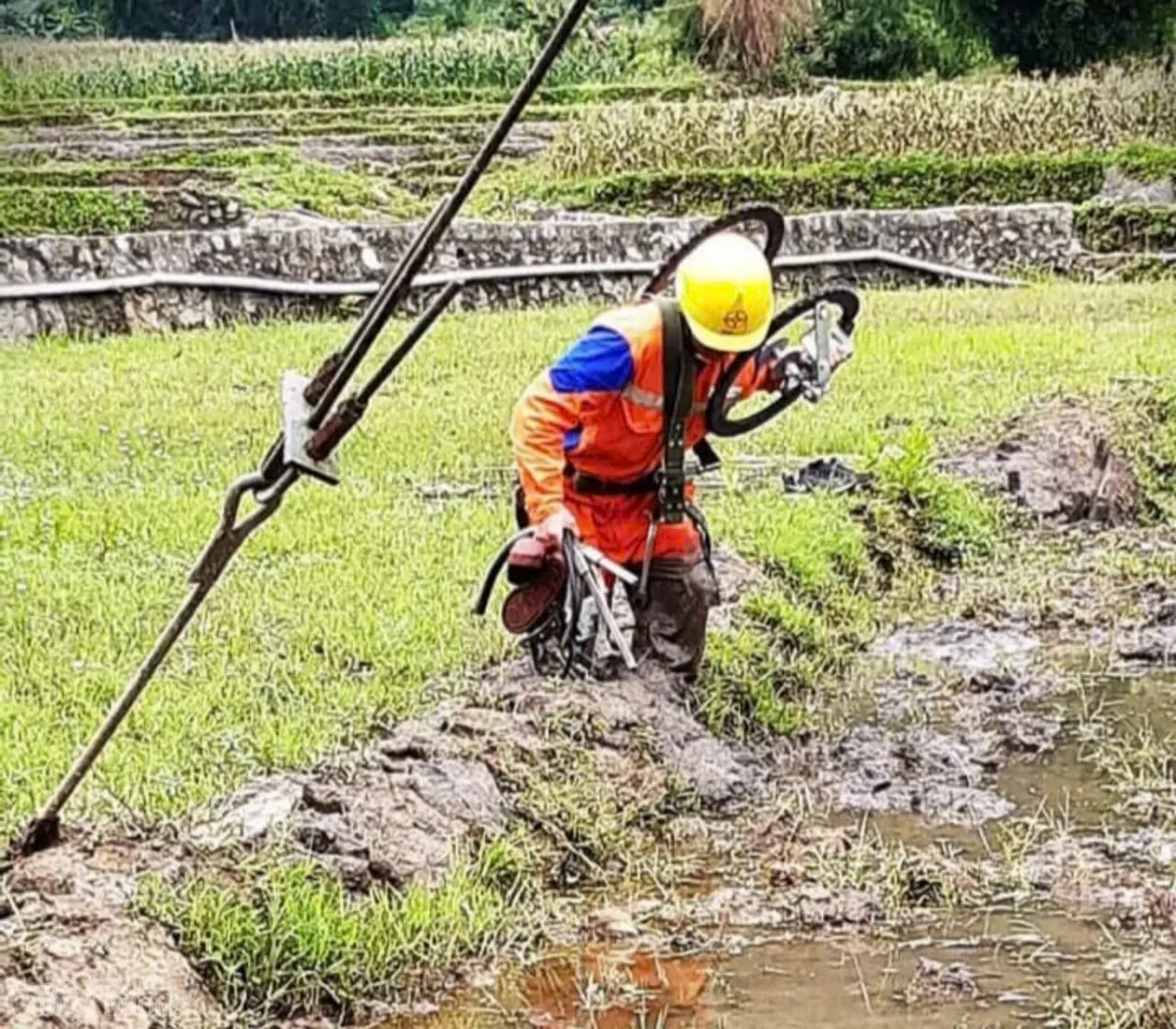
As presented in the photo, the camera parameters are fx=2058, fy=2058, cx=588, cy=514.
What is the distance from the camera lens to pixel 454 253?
1686 cm

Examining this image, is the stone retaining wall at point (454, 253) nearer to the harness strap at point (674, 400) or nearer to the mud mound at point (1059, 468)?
the mud mound at point (1059, 468)

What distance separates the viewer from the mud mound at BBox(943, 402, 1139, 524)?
952cm

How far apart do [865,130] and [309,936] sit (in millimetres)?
19802

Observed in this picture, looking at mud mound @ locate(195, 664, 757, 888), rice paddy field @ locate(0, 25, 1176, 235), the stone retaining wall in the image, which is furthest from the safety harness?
rice paddy field @ locate(0, 25, 1176, 235)

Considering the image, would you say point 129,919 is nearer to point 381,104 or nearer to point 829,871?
point 829,871

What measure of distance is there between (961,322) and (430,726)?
32.6ft

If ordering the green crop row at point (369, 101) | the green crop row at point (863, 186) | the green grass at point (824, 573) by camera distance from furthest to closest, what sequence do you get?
the green crop row at point (369, 101) < the green crop row at point (863, 186) < the green grass at point (824, 573)

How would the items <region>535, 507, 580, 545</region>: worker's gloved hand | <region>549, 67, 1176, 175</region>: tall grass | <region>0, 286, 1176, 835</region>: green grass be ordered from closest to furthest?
<region>0, 286, 1176, 835</region>: green grass < <region>535, 507, 580, 545</region>: worker's gloved hand < <region>549, 67, 1176, 175</region>: tall grass

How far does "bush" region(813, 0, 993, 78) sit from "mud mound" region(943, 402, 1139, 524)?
21.1 m

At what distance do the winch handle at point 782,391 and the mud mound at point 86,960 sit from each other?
2.32 metres

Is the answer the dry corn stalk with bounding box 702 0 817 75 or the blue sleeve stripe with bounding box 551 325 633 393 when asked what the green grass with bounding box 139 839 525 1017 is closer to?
the blue sleeve stripe with bounding box 551 325 633 393

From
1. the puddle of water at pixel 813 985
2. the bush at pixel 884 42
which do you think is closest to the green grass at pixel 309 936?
the puddle of water at pixel 813 985

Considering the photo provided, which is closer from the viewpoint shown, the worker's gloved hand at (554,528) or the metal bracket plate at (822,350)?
the worker's gloved hand at (554,528)

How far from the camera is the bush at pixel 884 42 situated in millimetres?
31125
